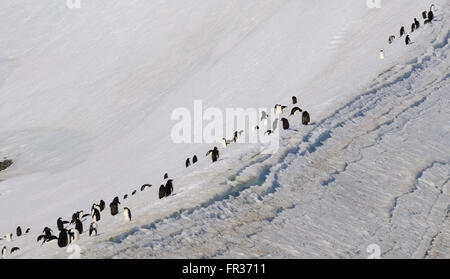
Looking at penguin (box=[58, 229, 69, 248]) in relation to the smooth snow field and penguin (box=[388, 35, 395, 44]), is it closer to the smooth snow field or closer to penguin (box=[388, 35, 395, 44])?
the smooth snow field

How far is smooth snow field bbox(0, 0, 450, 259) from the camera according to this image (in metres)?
12.9

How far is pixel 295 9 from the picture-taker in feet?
172

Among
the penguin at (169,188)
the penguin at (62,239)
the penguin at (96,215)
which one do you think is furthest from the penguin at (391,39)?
the penguin at (62,239)

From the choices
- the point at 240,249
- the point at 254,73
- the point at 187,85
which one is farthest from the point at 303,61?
the point at 240,249

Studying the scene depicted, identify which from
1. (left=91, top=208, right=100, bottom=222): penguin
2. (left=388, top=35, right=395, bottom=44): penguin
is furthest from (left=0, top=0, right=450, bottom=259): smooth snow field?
(left=388, top=35, right=395, bottom=44): penguin

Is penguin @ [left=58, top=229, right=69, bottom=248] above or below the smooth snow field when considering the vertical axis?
below

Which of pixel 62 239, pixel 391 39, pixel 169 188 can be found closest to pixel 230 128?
pixel 391 39

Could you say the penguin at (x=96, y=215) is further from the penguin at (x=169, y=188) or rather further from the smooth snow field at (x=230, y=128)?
the penguin at (x=169, y=188)

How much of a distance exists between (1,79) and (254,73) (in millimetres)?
33686

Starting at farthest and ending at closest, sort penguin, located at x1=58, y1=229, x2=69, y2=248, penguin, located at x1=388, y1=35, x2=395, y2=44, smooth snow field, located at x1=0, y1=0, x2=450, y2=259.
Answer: penguin, located at x1=388, y1=35, x2=395, y2=44 → smooth snow field, located at x1=0, y1=0, x2=450, y2=259 → penguin, located at x1=58, y1=229, x2=69, y2=248

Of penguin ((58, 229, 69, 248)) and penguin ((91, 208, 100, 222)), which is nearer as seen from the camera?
penguin ((58, 229, 69, 248))

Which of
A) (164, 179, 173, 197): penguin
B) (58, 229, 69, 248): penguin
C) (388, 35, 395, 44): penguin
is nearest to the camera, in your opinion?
(58, 229, 69, 248): penguin
